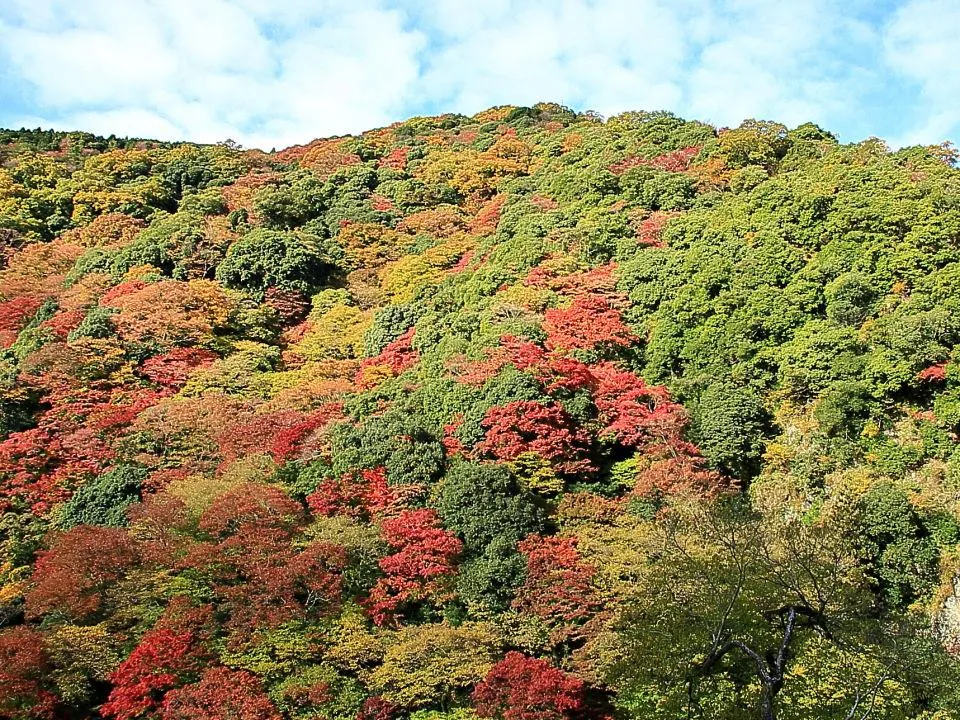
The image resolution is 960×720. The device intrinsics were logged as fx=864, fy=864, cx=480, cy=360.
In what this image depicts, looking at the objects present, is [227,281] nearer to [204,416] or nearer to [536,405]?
[204,416]

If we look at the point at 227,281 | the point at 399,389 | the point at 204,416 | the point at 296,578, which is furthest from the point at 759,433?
the point at 227,281

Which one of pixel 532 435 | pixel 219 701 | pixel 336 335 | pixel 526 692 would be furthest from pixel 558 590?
pixel 336 335

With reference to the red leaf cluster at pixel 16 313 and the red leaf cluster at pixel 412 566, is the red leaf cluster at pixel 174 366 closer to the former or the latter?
the red leaf cluster at pixel 16 313

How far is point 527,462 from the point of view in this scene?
2175cm

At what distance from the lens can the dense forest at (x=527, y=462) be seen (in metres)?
16.0

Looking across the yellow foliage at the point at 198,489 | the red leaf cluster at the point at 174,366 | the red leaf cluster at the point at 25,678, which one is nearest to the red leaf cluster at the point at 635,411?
the yellow foliage at the point at 198,489

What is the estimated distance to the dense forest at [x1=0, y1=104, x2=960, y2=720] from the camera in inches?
631

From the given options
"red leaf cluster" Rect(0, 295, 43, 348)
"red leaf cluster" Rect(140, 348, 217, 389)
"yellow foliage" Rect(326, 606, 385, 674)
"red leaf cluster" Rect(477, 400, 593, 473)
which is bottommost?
"yellow foliage" Rect(326, 606, 385, 674)

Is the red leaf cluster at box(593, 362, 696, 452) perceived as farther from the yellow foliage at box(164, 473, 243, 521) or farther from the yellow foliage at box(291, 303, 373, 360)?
the yellow foliage at box(291, 303, 373, 360)

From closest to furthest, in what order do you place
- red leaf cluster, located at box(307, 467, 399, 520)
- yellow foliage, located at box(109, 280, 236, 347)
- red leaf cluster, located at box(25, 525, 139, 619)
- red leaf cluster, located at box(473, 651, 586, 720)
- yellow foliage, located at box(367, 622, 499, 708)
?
red leaf cluster, located at box(473, 651, 586, 720), yellow foliage, located at box(367, 622, 499, 708), red leaf cluster, located at box(25, 525, 139, 619), red leaf cluster, located at box(307, 467, 399, 520), yellow foliage, located at box(109, 280, 236, 347)

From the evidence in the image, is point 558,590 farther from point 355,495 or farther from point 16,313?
point 16,313

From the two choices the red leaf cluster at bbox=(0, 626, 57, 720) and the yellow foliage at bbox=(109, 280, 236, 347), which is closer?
the red leaf cluster at bbox=(0, 626, 57, 720)

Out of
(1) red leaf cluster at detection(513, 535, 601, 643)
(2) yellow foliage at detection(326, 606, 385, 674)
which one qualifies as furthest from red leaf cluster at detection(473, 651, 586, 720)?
(2) yellow foliage at detection(326, 606, 385, 674)

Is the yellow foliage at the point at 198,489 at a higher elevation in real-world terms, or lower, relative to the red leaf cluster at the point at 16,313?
lower
